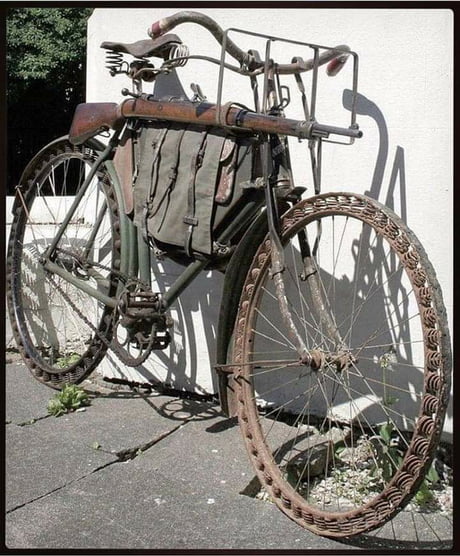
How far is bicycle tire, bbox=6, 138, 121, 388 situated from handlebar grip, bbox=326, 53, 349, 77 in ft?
4.21

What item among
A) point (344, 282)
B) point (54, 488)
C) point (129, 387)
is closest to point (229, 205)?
point (344, 282)

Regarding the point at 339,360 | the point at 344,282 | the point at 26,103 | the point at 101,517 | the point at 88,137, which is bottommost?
the point at 101,517

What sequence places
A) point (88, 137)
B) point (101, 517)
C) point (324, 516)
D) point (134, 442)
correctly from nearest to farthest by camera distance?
point (324, 516)
point (101, 517)
point (134, 442)
point (88, 137)

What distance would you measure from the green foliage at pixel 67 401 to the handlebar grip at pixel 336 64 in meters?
2.00

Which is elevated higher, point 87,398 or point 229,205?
point 229,205

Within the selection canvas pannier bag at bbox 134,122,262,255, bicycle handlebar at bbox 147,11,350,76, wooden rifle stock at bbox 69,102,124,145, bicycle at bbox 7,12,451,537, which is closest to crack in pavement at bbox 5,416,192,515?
bicycle at bbox 7,12,451,537

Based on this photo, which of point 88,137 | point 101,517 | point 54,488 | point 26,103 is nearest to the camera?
point 101,517

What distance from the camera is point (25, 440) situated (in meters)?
3.11

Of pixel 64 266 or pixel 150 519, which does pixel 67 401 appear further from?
pixel 150 519

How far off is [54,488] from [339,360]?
3.99 feet

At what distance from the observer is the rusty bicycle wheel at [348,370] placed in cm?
211

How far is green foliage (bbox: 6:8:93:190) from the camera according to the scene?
895 centimetres

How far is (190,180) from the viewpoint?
2922mm

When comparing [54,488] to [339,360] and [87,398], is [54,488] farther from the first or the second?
[339,360]
